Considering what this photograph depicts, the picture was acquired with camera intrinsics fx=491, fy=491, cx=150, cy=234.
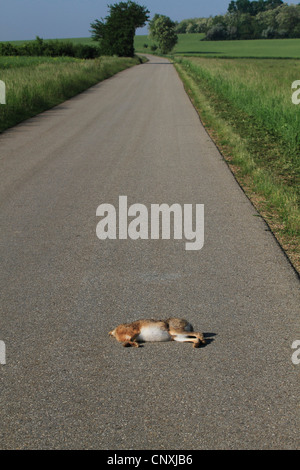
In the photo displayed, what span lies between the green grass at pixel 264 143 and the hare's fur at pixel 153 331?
192 cm

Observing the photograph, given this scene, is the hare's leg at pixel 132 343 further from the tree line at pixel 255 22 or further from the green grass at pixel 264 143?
the tree line at pixel 255 22

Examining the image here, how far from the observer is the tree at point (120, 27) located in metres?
76.7

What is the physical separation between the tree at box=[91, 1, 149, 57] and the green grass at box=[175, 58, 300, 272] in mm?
60483

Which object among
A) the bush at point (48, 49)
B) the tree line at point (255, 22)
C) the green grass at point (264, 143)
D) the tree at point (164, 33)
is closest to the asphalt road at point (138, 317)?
the green grass at point (264, 143)

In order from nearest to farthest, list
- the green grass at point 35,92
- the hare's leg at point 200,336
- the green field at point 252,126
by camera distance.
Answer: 1. the hare's leg at point 200,336
2. the green field at point 252,126
3. the green grass at point 35,92

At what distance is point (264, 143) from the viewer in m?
11.8

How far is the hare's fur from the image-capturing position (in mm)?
3623

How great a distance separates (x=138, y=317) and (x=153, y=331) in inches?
12.9

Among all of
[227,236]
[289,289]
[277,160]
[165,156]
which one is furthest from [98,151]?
[289,289]

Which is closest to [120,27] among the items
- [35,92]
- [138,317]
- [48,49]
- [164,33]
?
[48,49]

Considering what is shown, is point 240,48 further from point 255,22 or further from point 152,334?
point 152,334

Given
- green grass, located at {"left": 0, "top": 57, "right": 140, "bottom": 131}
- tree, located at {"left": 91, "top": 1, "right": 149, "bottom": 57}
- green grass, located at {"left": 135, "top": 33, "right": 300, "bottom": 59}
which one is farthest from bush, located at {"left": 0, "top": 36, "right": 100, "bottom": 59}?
green grass, located at {"left": 0, "top": 57, "right": 140, "bottom": 131}

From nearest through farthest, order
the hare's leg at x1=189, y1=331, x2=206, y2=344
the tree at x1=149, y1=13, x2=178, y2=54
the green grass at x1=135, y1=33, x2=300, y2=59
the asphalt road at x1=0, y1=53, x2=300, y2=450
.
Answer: the asphalt road at x1=0, y1=53, x2=300, y2=450 → the hare's leg at x1=189, y1=331, x2=206, y2=344 → the green grass at x1=135, y1=33, x2=300, y2=59 → the tree at x1=149, y1=13, x2=178, y2=54

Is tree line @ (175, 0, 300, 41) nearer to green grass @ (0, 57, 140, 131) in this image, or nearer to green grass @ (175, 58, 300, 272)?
green grass @ (0, 57, 140, 131)
